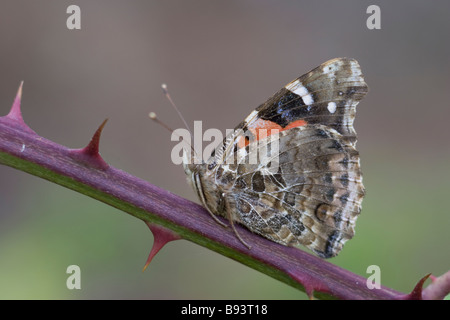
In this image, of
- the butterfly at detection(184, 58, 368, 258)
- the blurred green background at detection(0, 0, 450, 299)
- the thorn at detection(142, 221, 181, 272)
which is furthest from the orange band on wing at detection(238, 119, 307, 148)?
the blurred green background at detection(0, 0, 450, 299)

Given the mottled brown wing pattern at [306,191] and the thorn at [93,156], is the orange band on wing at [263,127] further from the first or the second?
the thorn at [93,156]

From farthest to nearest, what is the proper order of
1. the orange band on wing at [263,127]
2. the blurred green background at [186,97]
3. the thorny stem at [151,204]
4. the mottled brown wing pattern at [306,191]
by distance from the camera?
the blurred green background at [186,97] → the orange band on wing at [263,127] → the mottled brown wing pattern at [306,191] → the thorny stem at [151,204]

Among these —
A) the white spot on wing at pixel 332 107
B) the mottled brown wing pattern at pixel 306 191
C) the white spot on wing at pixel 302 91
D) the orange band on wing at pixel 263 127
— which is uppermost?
the white spot on wing at pixel 302 91

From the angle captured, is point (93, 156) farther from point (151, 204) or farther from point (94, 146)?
point (151, 204)

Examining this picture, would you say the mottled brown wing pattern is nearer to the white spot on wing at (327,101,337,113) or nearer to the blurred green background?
the white spot on wing at (327,101,337,113)

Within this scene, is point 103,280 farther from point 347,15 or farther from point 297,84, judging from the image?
point 347,15

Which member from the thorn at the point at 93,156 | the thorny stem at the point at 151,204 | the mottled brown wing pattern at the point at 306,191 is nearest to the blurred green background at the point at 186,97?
the mottled brown wing pattern at the point at 306,191
